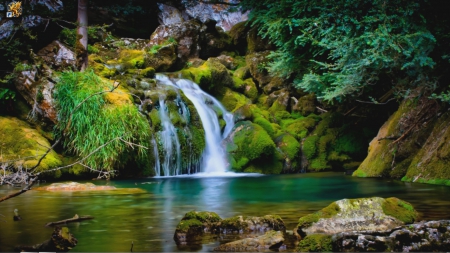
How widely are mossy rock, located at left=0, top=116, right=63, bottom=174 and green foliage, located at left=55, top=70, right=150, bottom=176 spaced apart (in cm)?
60

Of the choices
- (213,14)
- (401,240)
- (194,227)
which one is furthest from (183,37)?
(401,240)

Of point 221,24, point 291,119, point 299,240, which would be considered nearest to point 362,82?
point 291,119

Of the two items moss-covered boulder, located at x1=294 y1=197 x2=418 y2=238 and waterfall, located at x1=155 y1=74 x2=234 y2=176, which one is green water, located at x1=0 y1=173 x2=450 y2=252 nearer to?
moss-covered boulder, located at x1=294 y1=197 x2=418 y2=238

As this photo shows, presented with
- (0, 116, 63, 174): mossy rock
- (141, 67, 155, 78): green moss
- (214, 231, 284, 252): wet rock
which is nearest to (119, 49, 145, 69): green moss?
(141, 67, 155, 78): green moss

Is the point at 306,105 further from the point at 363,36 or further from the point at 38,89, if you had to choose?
the point at 38,89

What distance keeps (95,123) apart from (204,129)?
429 centimetres

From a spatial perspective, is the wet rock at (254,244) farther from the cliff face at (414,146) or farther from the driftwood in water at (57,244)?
the cliff face at (414,146)

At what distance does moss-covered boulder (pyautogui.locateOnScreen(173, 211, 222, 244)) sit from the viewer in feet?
15.9

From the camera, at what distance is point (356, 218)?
502 centimetres

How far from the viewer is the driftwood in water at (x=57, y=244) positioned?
418cm

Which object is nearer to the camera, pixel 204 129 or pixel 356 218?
pixel 356 218

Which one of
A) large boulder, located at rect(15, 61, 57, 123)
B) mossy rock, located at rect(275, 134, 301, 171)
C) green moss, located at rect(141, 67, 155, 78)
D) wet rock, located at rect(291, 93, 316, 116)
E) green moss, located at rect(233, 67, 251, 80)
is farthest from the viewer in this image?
green moss, located at rect(233, 67, 251, 80)

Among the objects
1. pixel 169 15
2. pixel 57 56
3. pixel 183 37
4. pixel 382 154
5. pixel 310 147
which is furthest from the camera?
pixel 169 15

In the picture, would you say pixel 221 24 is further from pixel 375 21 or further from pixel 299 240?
pixel 299 240
